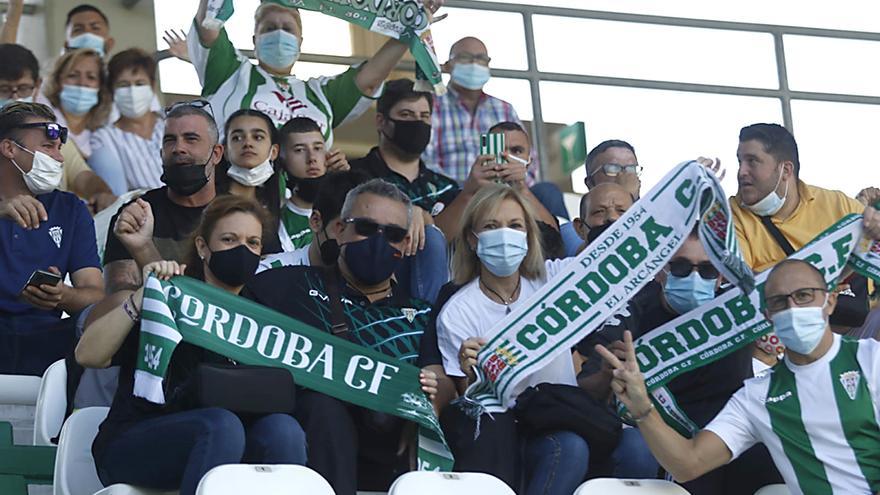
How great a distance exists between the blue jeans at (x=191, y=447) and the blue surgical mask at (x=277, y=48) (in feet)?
10.9

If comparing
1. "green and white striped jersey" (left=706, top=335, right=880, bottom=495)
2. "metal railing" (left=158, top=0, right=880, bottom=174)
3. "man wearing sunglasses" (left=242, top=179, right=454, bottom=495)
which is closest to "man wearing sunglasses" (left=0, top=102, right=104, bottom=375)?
"man wearing sunglasses" (left=242, top=179, right=454, bottom=495)

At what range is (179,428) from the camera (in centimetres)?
562

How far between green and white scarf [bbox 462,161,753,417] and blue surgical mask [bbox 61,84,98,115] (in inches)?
140

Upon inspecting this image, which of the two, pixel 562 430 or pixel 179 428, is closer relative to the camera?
pixel 179 428

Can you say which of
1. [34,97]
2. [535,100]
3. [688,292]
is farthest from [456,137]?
[688,292]

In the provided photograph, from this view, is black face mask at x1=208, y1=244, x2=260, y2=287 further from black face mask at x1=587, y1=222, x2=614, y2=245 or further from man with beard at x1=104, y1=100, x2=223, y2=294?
black face mask at x1=587, y1=222, x2=614, y2=245

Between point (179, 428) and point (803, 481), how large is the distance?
192 cm

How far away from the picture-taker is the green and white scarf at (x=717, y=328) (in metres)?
6.48

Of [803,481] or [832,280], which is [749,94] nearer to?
[832,280]

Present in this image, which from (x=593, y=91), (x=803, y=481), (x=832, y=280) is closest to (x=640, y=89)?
(x=593, y=91)

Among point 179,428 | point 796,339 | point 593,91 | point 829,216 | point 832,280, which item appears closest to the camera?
point 179,428

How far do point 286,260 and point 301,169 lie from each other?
111 centimetres

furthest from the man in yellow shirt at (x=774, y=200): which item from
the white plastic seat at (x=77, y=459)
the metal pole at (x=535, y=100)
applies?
the metal pole at (x=535, y=100)

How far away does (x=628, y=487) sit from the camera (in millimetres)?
5945
